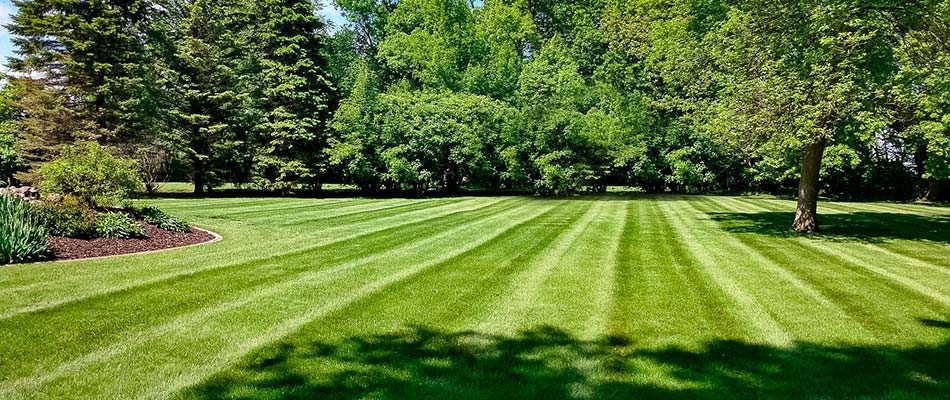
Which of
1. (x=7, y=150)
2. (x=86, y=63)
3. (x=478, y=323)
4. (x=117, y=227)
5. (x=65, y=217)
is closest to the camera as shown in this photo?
(x=478, y=323)

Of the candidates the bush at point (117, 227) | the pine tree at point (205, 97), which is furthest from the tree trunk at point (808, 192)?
the pine tree at point (205, 97)

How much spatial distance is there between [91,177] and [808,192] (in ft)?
50.9

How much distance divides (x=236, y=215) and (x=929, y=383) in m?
16.0

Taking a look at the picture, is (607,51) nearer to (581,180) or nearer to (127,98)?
(581,180)

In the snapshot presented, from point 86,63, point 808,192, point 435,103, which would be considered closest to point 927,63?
point 808,192

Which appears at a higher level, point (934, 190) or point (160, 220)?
point (934, 190)

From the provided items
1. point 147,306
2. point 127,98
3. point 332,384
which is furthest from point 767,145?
point 127,98

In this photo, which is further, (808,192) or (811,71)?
(808,192)

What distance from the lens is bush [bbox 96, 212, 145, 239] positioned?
30.3ft

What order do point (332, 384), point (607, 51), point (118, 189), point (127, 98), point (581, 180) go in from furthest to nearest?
point (607, 51) < point (581, 180) < point (127, 98) < point (118, 189) < point (332, 384)

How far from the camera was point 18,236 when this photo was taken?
7.58 meters

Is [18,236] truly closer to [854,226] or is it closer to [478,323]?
[478,323]

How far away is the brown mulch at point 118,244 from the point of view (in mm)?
8164

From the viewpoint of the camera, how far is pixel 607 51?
37156mm
